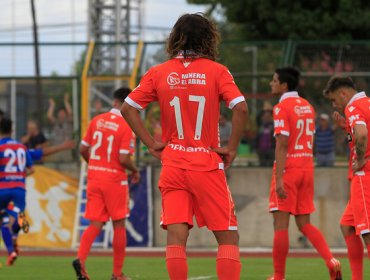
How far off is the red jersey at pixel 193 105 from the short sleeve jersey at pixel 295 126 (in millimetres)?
3894

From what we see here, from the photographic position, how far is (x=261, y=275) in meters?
13.7

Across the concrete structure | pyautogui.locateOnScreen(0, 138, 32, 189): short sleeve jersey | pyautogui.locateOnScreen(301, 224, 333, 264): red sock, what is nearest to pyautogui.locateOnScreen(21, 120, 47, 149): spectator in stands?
the concrete structure

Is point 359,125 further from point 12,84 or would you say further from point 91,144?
point 12,84

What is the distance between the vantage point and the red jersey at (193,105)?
8.34 meters

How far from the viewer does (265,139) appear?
1994 centimetres

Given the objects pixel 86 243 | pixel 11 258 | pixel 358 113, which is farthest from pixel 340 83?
pixel 11 258

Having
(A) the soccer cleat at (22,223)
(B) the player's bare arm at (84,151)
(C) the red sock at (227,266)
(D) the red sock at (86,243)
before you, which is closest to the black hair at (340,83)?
(C) the red sock at (227,266)

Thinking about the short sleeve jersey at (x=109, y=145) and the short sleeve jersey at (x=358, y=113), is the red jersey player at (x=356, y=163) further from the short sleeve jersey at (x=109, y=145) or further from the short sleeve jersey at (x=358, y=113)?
the short sleeve jersey at (x=109, y=145)

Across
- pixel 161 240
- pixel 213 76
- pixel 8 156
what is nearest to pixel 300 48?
pixel 161 240

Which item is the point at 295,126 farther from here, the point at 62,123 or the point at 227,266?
the point at 62,123

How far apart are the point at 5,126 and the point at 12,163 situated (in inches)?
20.4

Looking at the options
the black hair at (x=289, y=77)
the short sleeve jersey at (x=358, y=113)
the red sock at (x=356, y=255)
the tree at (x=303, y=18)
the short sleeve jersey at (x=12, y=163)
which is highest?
the tree at (x=303, y=18)

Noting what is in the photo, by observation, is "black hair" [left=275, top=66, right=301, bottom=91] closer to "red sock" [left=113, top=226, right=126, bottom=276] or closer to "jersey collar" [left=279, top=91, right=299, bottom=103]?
"jersey collar" [left=279, top=91, right=299, bottom=103]

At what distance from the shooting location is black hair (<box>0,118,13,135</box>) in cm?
1549
